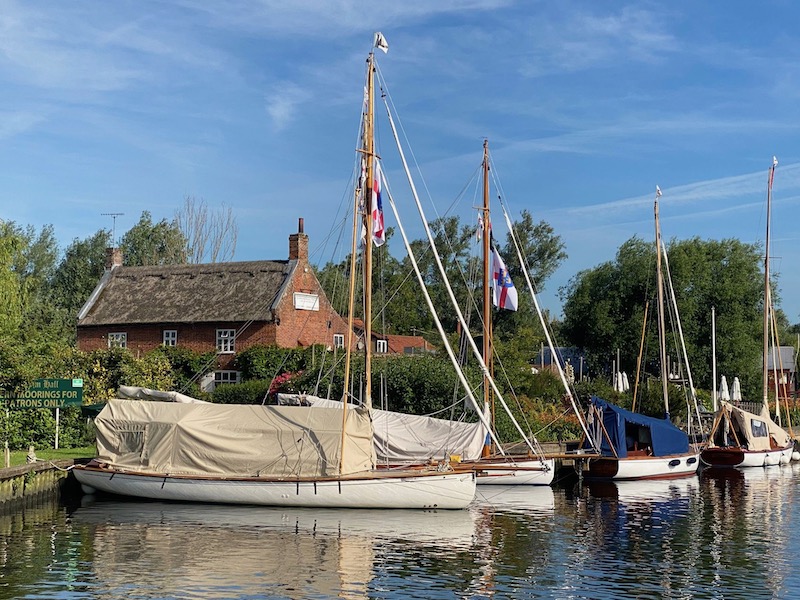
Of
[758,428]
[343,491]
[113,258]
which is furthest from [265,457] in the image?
[113,258]

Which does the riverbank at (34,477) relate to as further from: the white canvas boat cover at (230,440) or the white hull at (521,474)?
the white hull at (521,474)

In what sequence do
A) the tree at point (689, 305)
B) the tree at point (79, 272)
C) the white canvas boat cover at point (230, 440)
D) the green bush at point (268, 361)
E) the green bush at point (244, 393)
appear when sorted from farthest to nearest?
the tree at point (79, 272), the tree at point (689, 305), the green bush at point (268, 361), the green bush at point (244, 393), the white canvas boat cover at point (230, 440)

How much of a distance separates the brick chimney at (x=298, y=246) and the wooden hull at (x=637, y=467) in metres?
28.1

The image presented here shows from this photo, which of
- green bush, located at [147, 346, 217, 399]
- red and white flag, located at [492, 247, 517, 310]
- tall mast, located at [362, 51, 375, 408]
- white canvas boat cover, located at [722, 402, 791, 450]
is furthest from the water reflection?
green bush, located at [147, 346, 217, 399]

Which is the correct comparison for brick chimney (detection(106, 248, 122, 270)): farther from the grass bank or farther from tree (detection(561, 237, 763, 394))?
tree (detection(561, 237, 763, 394))

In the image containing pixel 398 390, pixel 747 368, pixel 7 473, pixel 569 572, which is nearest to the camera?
pixel 569 572

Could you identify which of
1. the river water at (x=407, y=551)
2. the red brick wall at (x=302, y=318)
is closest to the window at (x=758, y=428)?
the river water at (x=407, y=551)

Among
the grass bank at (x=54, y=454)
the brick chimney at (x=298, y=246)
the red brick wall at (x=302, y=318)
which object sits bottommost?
the grass bank at (x=54, y=454)

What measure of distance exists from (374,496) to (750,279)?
60704 millimetres

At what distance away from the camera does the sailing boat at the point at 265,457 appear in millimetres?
32125

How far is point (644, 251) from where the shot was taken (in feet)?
289

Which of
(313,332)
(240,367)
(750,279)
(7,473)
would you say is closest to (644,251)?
(750,279)

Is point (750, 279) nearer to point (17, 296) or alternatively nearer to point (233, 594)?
point (17, 296)

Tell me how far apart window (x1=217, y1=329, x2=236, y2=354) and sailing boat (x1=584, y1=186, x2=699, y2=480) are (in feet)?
88.5
